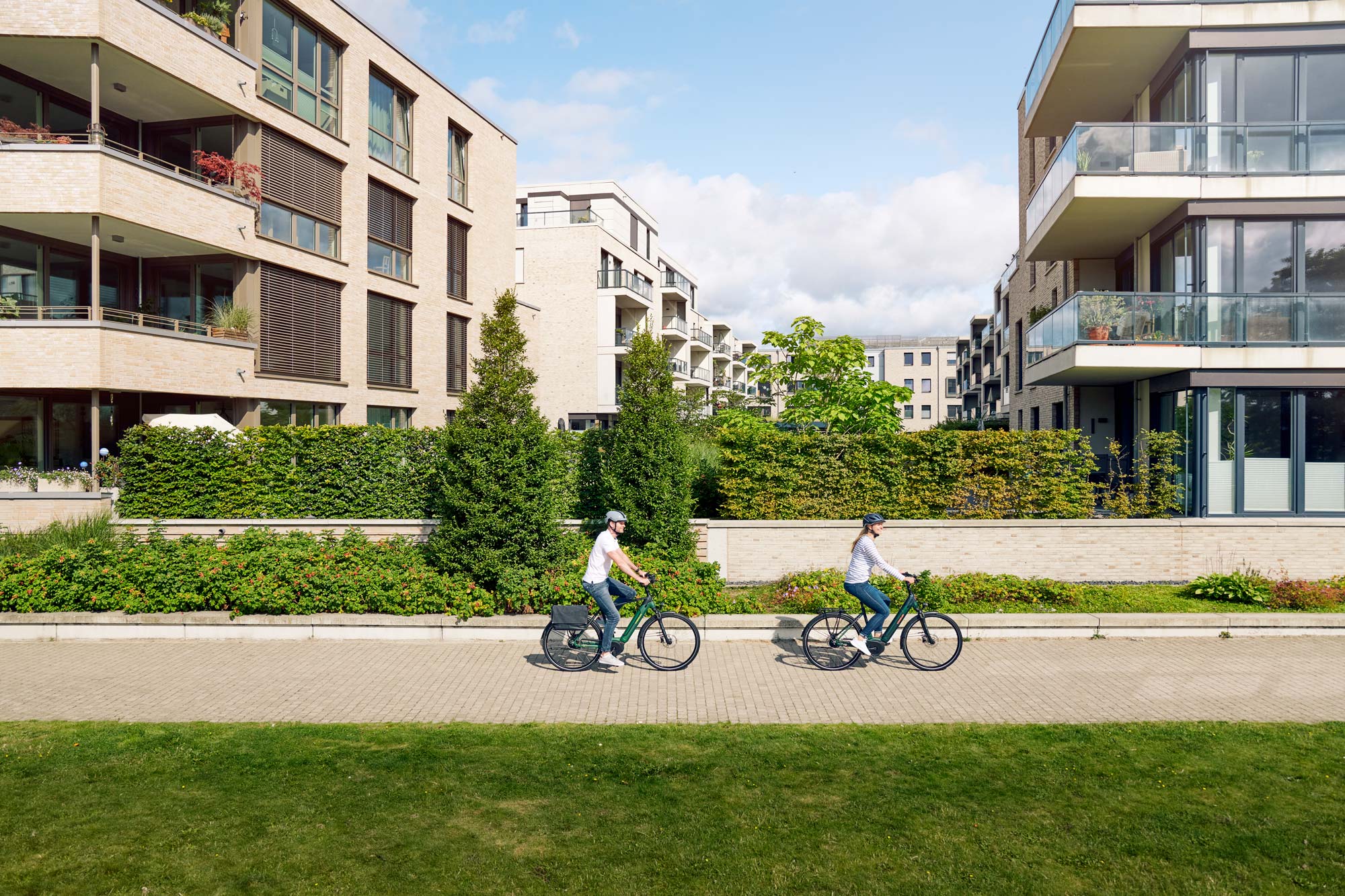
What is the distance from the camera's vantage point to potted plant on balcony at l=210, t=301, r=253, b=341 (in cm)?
1759

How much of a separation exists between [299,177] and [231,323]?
4.62 m

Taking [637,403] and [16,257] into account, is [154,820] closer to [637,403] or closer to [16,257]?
[637,403]

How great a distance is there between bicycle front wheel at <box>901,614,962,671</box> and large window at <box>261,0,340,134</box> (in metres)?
18.5

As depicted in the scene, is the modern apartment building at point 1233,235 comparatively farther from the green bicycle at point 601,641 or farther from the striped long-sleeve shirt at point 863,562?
the green bicycle at point 601,641

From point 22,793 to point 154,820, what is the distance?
1.25 metres

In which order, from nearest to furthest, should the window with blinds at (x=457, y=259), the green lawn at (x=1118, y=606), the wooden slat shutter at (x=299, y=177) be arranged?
the green lawn at (x=1118, y=606), the wooden slat shutter at (x=299, y=177), the window with blinds at (x=457, y=259)

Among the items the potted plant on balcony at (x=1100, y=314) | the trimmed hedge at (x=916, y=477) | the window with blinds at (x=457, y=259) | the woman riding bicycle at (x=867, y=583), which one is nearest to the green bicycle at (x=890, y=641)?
the woman riding bicycle at (x=867, y=583)

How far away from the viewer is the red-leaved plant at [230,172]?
1748 centimetres

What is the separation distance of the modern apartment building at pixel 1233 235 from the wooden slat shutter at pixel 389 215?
17.6 meters

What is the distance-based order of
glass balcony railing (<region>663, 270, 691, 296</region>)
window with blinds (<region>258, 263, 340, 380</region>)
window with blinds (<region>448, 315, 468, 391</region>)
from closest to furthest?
window with blinds (<region>258, 263, 340, 380</region>) < window with blinds (<region>448, 315, 468, 391</region>) < glass balcony railing (<region>663, 270, 691, 296</region>)

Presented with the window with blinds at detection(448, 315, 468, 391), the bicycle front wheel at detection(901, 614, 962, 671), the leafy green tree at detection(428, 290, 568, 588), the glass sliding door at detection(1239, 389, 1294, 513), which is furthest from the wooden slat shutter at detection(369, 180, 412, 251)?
the glass sliding door at detection(1239, 389, 1294, 513)

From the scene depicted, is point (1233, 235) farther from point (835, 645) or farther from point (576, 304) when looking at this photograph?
point (576, 304)

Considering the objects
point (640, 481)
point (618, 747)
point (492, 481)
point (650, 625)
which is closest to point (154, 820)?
point (618, 747)

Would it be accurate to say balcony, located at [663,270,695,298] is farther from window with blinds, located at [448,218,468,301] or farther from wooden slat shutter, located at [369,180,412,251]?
wooden slat shutter, located at [369,180,412,251]
